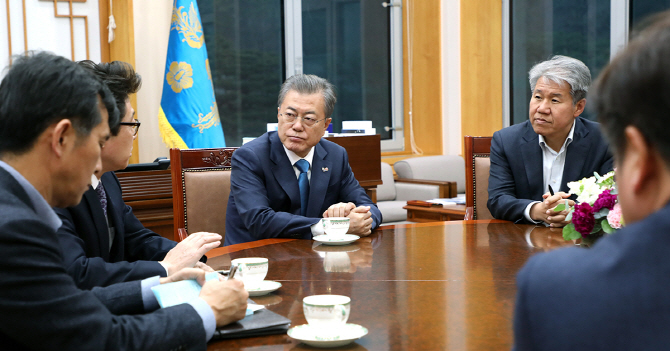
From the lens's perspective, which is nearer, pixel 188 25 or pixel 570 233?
pixel 570 233

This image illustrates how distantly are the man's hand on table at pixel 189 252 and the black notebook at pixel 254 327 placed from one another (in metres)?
0.52

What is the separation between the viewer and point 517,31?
6824mm

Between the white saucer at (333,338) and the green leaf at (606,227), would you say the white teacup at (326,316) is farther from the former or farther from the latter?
the green leaf at (606,227)

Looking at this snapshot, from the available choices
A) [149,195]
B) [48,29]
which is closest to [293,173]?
[149,195]

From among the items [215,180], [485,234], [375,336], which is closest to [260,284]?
[375,336]

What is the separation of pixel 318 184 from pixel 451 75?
446cm

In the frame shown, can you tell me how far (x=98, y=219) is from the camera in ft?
6.13

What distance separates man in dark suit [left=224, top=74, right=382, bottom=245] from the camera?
8.47 feet

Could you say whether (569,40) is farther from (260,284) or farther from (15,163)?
(15,163)

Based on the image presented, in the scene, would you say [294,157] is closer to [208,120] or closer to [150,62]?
[208,120]

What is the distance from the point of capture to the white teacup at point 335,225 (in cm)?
223

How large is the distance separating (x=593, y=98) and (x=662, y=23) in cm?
10

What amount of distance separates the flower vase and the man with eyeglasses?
1.19 metres

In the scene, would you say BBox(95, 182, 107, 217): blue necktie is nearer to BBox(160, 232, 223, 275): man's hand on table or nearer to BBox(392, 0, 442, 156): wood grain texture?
BBox(160, 232, 223, 275): man's hand on table
